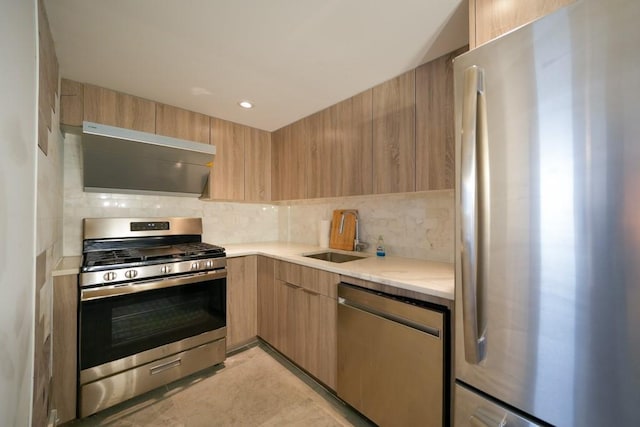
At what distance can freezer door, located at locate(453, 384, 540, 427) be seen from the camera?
2.77 ft

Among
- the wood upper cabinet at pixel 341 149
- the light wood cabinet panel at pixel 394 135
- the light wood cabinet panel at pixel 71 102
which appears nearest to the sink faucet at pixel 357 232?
the wood upper cabinet at pixel 341 149

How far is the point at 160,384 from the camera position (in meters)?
1.76

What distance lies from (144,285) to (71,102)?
4.47 ft

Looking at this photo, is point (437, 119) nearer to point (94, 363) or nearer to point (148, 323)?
point (148, 323)

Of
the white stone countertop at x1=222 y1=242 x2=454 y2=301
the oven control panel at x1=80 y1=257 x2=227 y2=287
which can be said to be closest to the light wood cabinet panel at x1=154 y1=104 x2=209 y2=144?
the oven control panel at x1=80 y1=257 x2=227 y2=287

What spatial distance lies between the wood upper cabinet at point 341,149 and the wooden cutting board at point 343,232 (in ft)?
1.11

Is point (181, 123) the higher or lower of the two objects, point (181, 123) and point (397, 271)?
the higher

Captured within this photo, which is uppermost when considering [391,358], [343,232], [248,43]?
[248,43]

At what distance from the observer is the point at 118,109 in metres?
1.90

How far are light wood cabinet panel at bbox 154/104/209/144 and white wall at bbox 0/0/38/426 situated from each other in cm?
122

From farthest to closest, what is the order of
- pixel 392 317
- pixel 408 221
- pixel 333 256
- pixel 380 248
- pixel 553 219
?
pixel 333 256 < pixel 380 248 < pixel 408 221 < pixel 392 317 < pixel 553 219

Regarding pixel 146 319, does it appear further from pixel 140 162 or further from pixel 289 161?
pixel 289 161

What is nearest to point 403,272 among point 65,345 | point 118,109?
point 65,345

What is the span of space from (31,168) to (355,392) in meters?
1.85
